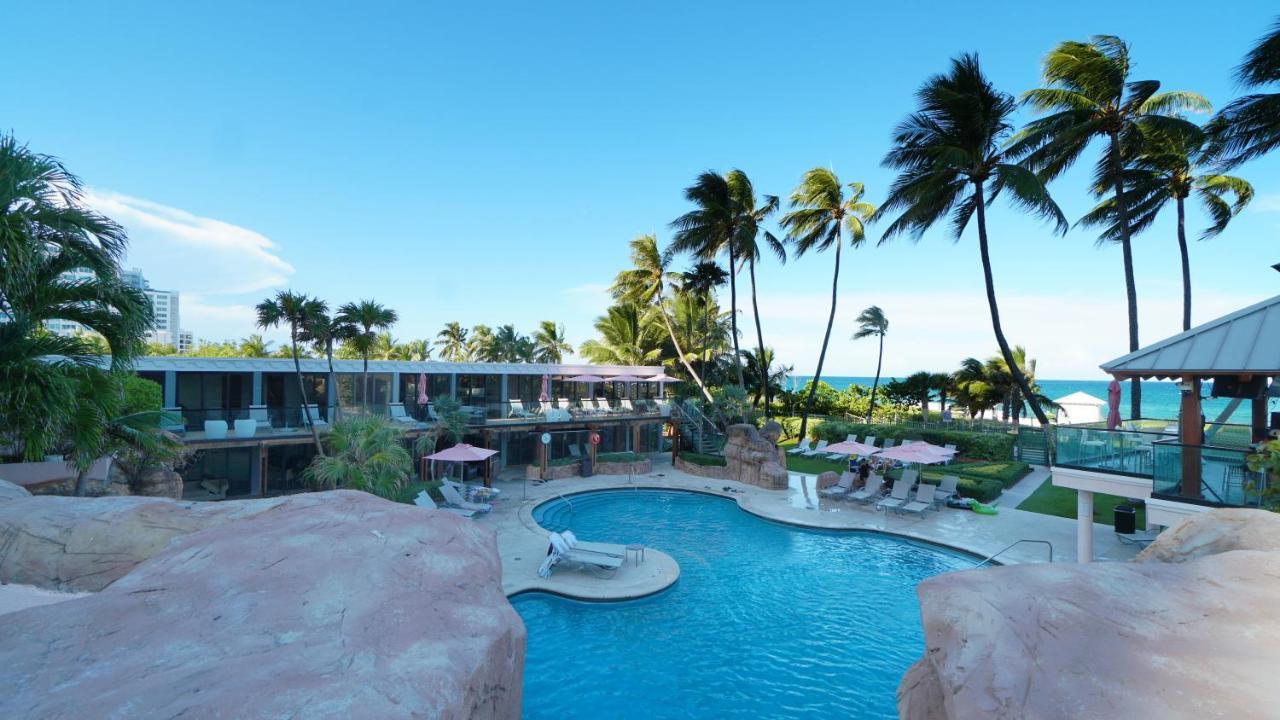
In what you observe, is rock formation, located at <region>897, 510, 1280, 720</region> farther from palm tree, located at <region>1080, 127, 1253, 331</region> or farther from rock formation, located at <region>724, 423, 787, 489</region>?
palm tree, located at <region>1080, 127, 1253, 331</region>

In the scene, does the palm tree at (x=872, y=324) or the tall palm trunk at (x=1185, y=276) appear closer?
the tall palm trunk at (x=1185, y=276)

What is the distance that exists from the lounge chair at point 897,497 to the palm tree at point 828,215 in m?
10.7

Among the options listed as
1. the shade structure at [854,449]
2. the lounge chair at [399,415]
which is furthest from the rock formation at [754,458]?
the lounge chair at [399,415]

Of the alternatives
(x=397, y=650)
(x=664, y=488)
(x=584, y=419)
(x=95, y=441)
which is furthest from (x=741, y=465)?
(x=397, y=650)

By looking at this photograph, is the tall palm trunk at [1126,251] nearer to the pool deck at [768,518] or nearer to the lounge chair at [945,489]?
the pool deck at [768,518]

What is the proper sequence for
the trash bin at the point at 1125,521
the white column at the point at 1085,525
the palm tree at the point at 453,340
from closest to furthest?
the white column at the point at 1085,525
the trash bin at the point at 1125,521
the palm tree at the point at 453,340

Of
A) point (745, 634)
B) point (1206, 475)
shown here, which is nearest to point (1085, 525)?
point (1206, 475)

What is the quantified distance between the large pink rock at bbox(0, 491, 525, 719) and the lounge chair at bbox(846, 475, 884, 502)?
52.8 feet

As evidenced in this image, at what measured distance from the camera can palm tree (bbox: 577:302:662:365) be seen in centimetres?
3797

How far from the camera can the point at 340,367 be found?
22984 millimetres

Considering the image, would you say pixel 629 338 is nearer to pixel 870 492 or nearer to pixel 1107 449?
pixel 870 492

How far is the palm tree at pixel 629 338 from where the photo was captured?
38.0 metres

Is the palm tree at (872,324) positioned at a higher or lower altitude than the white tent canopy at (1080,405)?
higher

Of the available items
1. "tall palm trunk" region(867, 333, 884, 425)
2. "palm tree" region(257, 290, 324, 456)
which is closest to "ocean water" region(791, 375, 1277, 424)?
"tall palm trunk" region(867, 333, 884, 425)
